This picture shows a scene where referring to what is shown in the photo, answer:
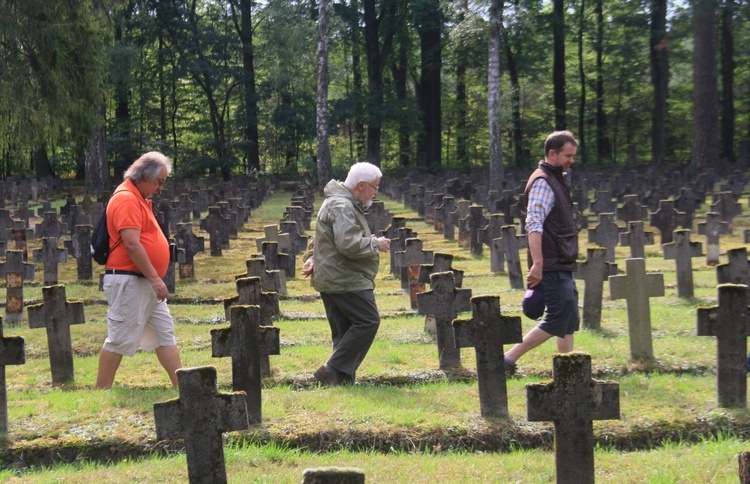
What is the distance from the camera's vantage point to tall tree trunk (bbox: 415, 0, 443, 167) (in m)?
45.1

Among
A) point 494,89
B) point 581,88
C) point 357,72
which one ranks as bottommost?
point 494,89

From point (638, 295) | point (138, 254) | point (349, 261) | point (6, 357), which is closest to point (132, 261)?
point (138, 254)

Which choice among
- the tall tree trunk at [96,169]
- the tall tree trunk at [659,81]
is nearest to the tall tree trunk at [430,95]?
the tall tree trunk at [659,81]

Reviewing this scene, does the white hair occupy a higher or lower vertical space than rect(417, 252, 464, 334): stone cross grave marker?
higher

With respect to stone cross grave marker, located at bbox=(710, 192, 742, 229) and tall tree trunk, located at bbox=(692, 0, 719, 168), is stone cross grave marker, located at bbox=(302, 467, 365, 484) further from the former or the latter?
tall tree trunk, located at bbox=(692, 0, 719, 168)

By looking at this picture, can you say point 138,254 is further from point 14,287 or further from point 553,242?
point 14,287

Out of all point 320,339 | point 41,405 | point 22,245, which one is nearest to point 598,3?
point 22,245

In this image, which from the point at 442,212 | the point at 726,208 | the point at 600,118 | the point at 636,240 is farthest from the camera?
the point at 600,118

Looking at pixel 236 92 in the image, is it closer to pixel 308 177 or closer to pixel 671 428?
pixel 308 177

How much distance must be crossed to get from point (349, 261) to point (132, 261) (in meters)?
1.62

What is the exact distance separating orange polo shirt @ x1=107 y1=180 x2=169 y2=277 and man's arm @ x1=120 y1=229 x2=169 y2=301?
0.15 feet

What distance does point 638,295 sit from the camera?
768 centimetres

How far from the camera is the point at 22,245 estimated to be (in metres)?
16.7

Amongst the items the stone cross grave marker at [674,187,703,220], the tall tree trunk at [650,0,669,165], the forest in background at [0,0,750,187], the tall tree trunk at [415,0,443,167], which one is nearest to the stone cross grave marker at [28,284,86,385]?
the stone cross grave marker at [674,187,703,220]
